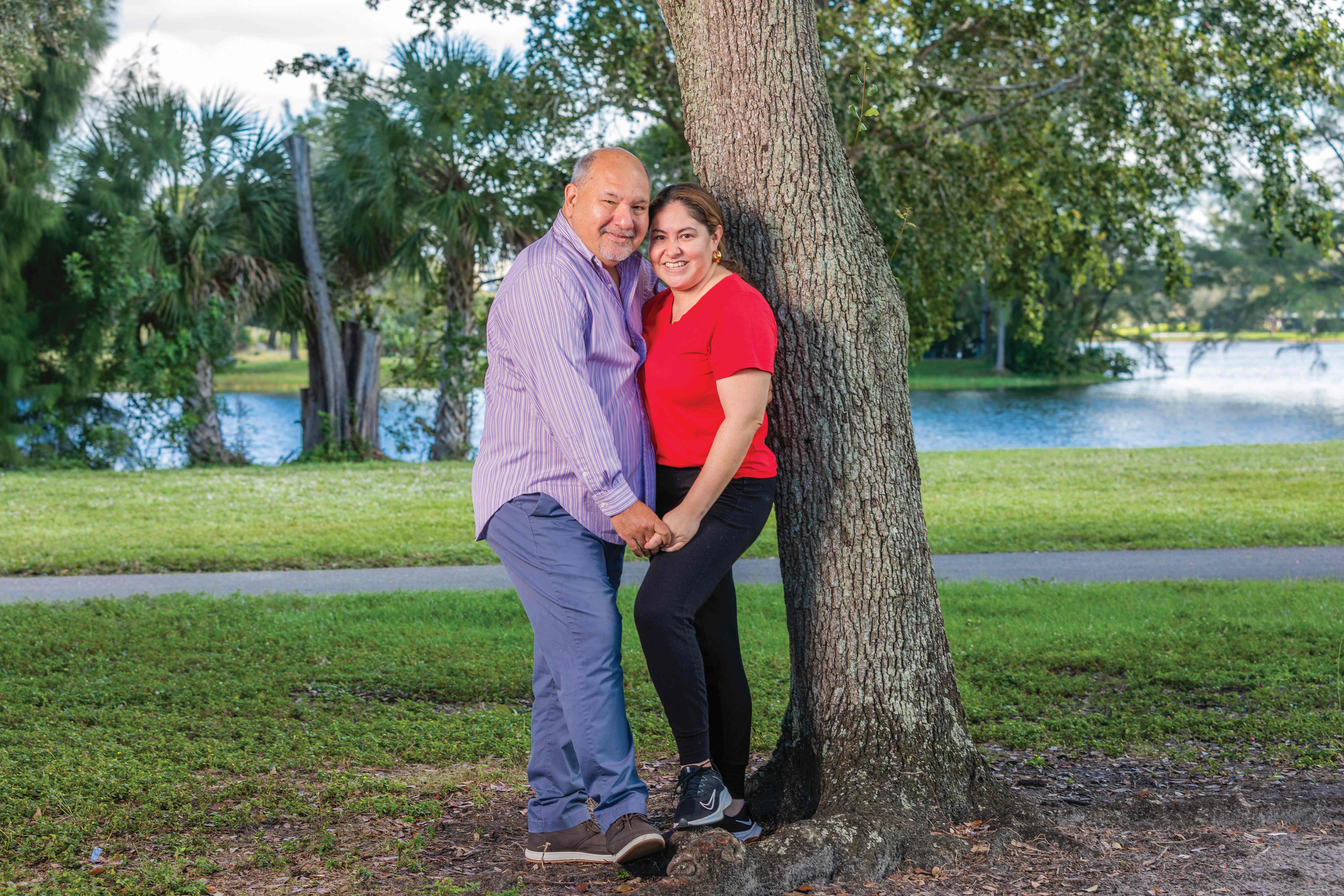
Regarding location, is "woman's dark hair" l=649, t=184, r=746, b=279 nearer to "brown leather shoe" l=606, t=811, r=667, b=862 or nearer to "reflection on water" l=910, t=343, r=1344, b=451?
"brown leather shoe" l=606, t=811, r=667, b=862

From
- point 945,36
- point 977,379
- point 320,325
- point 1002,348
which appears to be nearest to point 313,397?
point 320,325

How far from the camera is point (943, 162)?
41.0 feet

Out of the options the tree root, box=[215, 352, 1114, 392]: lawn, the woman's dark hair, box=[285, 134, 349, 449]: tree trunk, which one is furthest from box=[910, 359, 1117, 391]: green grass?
the woman's dark hair

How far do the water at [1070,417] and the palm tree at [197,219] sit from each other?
902 mm

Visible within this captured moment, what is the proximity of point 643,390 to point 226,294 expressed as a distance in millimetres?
15059

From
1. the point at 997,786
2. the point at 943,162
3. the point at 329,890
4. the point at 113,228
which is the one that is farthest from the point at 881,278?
the point at 113,228

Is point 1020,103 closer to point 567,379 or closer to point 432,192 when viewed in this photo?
point 432,192

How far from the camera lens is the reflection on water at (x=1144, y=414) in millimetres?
21781

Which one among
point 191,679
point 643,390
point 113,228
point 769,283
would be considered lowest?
point 191,679

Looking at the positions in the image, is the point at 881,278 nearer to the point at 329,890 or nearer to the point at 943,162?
the point at 329,890

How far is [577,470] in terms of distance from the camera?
10.1 ft

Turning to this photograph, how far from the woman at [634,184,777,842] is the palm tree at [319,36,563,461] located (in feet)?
35.9

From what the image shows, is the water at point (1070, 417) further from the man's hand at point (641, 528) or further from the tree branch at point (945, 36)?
the man's hand at point (641, 528)

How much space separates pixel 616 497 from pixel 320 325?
14950mm
